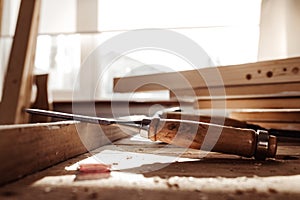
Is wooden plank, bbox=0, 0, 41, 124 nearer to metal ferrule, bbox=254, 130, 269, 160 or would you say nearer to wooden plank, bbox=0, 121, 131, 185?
wooden plank, bbox=0, 121, 131, 185

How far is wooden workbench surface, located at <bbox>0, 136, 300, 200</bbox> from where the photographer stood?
41 cm

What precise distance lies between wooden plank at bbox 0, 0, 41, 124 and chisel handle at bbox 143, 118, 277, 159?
704mm

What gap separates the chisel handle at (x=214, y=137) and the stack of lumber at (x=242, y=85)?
1.72ft

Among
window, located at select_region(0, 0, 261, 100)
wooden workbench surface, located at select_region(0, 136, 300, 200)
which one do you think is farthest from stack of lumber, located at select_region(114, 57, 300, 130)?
wooden workbench surface, located at select_region(0, 136, 300, 200)

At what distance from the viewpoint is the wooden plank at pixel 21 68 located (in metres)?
1.18

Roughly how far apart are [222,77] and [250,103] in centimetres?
31

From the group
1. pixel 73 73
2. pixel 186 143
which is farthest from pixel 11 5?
pixel 186 143

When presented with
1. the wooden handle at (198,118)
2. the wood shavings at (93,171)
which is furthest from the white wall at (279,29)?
the wood shavings at (93,171)

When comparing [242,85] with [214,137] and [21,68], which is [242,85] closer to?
[214,137]

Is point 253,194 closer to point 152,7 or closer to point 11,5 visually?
point 152,7

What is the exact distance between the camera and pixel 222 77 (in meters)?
1.25

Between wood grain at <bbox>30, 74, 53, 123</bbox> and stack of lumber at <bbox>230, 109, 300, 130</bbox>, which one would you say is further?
wood grain at <bbox>30, 74, 53, 123</bbox>

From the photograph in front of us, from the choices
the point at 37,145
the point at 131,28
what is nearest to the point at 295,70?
the point at 37,145

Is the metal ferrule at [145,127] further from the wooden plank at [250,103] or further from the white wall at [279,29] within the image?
the white wall at [279,29]
